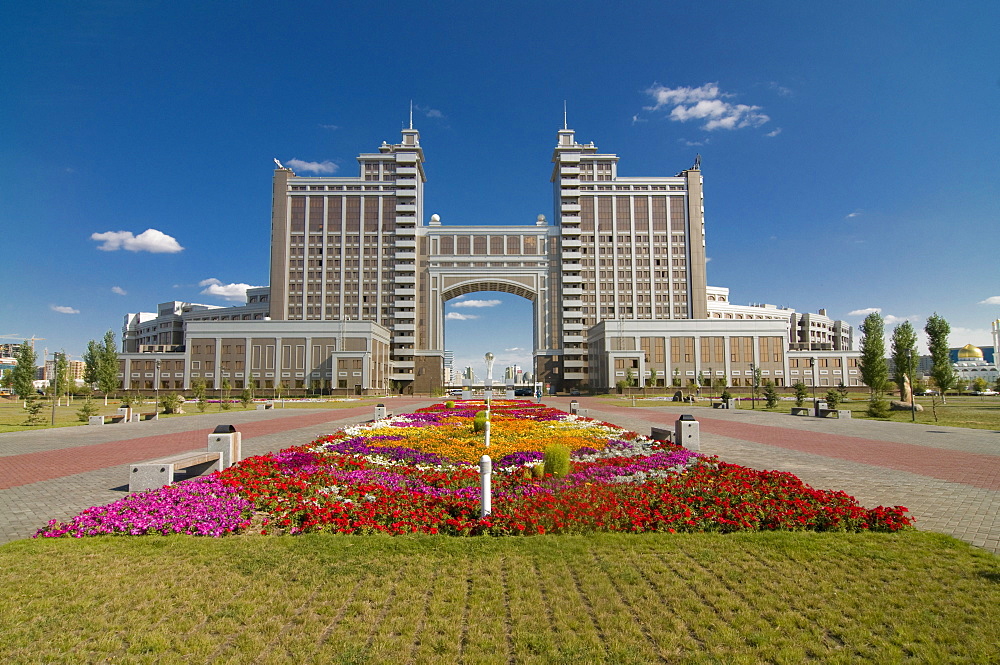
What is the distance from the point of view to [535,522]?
23.6ft

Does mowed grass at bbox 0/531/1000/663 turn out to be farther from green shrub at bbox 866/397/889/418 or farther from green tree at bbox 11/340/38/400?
green tree at bbox 11/340/38/400

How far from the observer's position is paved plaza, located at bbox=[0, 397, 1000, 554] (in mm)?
8375

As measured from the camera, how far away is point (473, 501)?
8336mm

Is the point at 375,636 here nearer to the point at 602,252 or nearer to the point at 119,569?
the point at 119,569

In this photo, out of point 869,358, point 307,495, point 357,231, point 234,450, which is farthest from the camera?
point 357,231

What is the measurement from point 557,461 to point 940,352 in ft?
177

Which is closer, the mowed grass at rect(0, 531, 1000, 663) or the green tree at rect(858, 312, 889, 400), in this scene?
the mowed grass at rect(0, 531, 1000, 663)

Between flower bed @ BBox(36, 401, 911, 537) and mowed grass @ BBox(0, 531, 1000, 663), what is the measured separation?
46cm

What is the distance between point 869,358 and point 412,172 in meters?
77.3

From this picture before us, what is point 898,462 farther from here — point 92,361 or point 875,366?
point 92,361

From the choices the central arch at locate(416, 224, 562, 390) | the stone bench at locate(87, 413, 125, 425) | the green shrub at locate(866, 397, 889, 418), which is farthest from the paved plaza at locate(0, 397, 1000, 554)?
the central arch at locate(416, 224, 562, 390)

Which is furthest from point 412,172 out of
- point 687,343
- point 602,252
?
point 687,343

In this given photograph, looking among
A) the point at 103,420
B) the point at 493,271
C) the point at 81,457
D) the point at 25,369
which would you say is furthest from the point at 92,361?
the point at 81,457

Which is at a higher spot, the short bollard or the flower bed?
the short bollard
